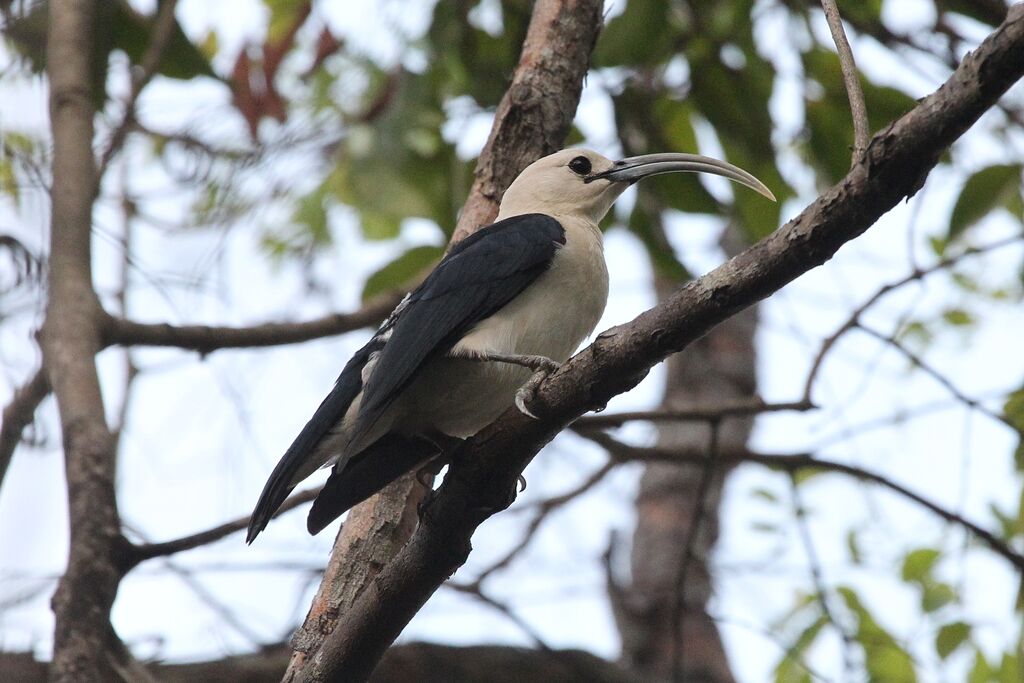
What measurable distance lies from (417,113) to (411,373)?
2.42 m

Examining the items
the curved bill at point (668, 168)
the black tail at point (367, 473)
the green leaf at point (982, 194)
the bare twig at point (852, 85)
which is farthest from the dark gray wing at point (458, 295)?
the green leaf at point (982, 194)

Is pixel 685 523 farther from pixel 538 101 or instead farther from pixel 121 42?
pixel 121 42

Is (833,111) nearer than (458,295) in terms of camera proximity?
No

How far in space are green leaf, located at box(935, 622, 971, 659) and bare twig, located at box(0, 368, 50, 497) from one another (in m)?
3.82

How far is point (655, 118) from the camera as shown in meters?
5.72

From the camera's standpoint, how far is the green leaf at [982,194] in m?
4.56

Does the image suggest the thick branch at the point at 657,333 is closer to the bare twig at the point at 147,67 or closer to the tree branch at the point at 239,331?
the tree branch at the point at 239,331

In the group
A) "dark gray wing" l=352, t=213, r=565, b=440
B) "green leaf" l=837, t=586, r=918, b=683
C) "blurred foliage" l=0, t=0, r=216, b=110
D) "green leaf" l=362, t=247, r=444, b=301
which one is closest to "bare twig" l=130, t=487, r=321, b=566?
"dark gray wing" l=352, t=213, r=565, b=440

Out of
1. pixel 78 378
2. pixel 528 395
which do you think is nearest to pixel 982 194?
pixel 528 395

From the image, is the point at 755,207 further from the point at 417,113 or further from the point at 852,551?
the point at 852,551

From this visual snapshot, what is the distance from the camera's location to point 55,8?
461 centimetres

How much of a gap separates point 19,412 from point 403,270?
1760mm

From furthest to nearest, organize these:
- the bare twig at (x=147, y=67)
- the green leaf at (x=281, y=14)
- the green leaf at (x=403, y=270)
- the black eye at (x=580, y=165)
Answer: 1. the green leaf at (x=281, y=14)
2. the green leaf at (x=403, y=270)
3. the bare twig at (x=147, y=67)
4. the black eye at (x=580, y=165)

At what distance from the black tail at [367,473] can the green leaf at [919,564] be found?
3.46 metres
